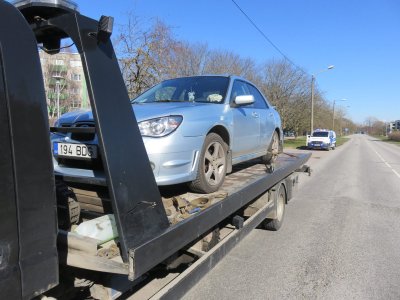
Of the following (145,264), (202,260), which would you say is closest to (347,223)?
(202,260)

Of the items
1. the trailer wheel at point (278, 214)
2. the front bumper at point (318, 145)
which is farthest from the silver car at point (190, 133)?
the front bumper at point (318, 145)

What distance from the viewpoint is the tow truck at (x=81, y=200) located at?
163 cm

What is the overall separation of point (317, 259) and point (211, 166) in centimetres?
216

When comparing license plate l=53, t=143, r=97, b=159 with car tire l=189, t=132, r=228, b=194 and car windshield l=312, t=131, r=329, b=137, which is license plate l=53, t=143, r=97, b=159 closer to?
car tire l=189, t=132, r=228, b=194

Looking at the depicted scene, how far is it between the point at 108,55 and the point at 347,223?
6.12 m

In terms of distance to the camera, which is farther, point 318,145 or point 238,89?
point 318,145

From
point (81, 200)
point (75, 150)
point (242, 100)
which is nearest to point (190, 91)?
point (242, 100)

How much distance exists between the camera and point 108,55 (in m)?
2.29

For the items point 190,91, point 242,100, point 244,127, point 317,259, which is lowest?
point 317,259

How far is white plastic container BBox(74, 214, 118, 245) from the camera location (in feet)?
7.56

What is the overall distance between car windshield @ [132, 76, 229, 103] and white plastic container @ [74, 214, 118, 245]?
2445mm

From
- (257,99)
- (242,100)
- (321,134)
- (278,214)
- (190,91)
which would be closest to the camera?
(242,100)

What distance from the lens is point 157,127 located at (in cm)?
341

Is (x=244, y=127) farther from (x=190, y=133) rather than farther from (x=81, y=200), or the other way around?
(x=81, y=200)
